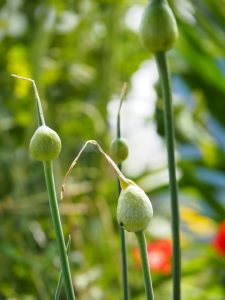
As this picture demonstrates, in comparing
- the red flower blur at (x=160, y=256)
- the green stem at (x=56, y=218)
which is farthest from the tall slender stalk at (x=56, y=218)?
the red flower blur at (x=160, y=256)

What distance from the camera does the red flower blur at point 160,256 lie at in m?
1.05

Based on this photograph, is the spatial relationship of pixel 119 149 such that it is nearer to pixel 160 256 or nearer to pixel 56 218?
pixel 56 218

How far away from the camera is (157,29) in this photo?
258 mm

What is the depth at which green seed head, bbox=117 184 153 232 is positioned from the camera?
0.24 m

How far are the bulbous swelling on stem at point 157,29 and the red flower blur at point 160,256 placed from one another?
794 millimetres

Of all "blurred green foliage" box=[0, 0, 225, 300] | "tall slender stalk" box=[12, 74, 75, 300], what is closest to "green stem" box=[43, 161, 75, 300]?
"tall slender stalk" box=[12, 74, 75, 300]

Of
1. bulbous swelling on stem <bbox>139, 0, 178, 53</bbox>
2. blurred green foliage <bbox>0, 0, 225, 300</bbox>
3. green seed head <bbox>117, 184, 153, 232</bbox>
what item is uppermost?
bulbous swelling on stem <bbox>139, 0, 178, 53</bbox>

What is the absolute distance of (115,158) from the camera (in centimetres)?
31

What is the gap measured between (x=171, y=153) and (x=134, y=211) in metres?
0.03

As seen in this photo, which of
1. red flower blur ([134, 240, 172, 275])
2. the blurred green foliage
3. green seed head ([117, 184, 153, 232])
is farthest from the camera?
red flower blur ([134, 240, 172, 275])

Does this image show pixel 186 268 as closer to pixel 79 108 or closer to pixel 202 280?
pixel 202 280

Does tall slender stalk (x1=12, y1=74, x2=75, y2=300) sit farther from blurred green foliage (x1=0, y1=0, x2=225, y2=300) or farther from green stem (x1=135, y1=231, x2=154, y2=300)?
blurred green foliage (x1=0, y1=0, x2=225, y2=300)

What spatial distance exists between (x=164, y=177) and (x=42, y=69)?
13.7 inches

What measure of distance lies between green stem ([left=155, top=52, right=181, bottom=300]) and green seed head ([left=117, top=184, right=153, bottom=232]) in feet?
0.08
